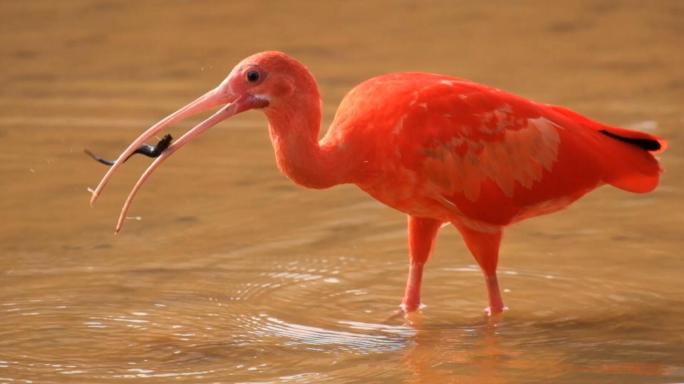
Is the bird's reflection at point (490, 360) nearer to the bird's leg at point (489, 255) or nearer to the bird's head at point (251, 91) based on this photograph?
the bird's leg at point (489, 255)

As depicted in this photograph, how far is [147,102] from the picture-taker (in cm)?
1017

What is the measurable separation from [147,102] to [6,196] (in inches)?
72.7

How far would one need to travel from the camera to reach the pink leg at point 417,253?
6.86 meters

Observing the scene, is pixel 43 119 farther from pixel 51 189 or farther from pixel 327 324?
pixel 327 324

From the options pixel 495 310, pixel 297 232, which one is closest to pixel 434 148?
pixel 495 310

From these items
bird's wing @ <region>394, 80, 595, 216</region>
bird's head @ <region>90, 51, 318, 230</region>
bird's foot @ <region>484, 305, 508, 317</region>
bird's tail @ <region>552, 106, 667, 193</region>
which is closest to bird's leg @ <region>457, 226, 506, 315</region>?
bird's foot @ <region>484, 305, 508, 317</region>

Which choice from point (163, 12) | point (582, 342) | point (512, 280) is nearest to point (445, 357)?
point (582, 342)

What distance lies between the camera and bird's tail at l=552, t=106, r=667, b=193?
267 inches

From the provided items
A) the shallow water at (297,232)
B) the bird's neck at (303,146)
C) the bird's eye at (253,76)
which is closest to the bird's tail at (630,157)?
the shallow water at (297,232)

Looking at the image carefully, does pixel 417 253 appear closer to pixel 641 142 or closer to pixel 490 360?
pixel 490 360

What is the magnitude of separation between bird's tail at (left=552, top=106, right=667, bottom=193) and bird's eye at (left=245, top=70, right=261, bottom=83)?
5.22 ft

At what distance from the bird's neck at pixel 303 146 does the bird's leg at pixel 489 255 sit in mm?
722

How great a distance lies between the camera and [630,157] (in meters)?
6.80

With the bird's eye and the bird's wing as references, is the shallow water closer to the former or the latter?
the bird's wing
